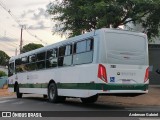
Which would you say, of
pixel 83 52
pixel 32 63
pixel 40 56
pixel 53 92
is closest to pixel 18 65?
pixel 32 63

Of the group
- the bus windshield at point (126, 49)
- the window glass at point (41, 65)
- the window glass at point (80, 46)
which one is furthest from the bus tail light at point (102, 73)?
the window glass at point (41, 65)

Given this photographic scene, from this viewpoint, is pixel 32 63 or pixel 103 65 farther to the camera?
pixel 32 63

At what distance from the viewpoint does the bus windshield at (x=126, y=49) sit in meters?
17.9

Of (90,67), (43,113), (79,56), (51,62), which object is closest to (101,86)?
(90,67)

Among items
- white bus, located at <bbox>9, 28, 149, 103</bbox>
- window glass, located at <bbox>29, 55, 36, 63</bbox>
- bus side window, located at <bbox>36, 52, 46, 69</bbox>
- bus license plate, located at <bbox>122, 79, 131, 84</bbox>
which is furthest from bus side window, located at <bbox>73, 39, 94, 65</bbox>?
window glass, located at <bbox>29, 55, 36, 63</bbox>

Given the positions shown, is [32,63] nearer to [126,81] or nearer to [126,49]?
[126,49]

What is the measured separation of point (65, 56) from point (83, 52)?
207cm

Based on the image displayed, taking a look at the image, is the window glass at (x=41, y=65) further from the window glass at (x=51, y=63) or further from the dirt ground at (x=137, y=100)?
the dirt ground at (x=137, y=100)

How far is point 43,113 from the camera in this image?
33.0 ft

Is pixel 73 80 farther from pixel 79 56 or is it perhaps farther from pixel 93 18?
pixel 93 18

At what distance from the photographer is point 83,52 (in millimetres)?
18734

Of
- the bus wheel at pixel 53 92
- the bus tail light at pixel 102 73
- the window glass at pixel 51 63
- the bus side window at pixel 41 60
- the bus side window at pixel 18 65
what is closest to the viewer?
the bus tail light at pixel 102 73

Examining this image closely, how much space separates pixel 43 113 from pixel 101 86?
24.8ft

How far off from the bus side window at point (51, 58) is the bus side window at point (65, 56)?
2.00 ft
